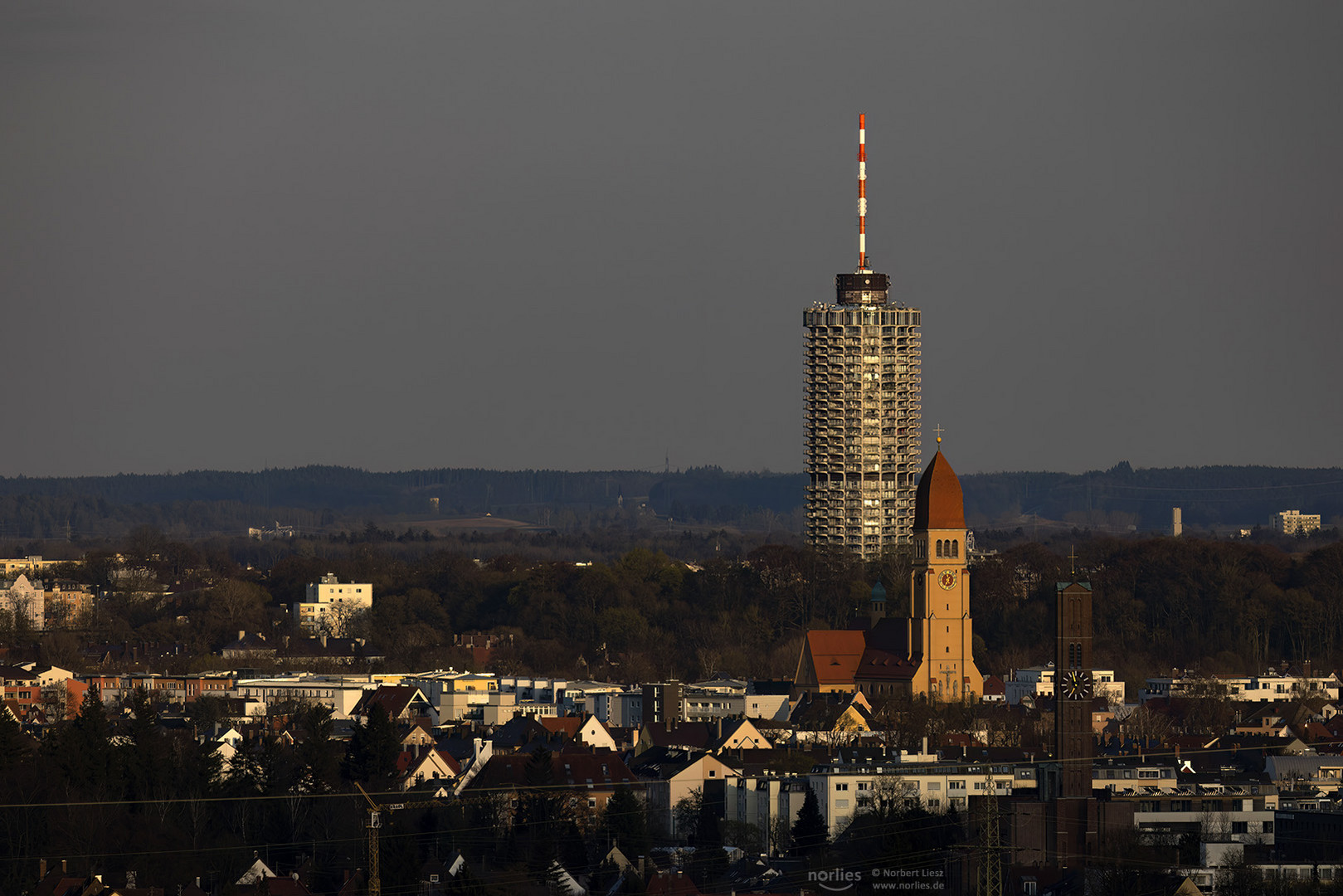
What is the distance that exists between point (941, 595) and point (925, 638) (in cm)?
273

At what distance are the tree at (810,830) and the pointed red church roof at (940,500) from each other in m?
56.1

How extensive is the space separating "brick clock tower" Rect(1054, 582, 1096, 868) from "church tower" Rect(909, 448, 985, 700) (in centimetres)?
4363

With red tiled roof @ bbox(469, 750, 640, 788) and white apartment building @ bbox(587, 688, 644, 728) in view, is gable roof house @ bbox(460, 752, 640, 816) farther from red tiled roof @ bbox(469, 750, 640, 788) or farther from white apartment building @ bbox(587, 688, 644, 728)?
white apartment building @ bbox(587, 688, 644, 728)

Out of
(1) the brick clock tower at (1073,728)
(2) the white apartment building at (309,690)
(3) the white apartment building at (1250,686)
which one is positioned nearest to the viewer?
(1) the brick clock tower at (1073,728)

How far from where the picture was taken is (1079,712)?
9412cm

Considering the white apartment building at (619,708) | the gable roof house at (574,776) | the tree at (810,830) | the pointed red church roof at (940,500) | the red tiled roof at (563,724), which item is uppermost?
the pointed red church roof at (940,500)

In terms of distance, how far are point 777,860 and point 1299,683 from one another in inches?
2500

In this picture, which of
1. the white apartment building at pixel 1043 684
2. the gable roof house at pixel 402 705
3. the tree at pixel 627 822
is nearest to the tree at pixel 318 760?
the tree at pixel 627 822

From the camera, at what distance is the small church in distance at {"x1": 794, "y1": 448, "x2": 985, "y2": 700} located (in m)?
144

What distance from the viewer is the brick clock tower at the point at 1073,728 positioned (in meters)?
85.2

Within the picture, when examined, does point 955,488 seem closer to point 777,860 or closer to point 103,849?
point 777,860

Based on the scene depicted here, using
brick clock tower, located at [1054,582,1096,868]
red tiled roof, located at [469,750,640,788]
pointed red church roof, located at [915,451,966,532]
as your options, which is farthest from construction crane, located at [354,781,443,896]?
pointed red church roof, located at [915,451,966,532]

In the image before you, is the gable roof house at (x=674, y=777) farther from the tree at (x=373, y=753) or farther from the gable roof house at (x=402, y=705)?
the gable roof house at (x=402, y=705)

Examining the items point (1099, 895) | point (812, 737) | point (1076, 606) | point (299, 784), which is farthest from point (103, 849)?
point (812, 737)
